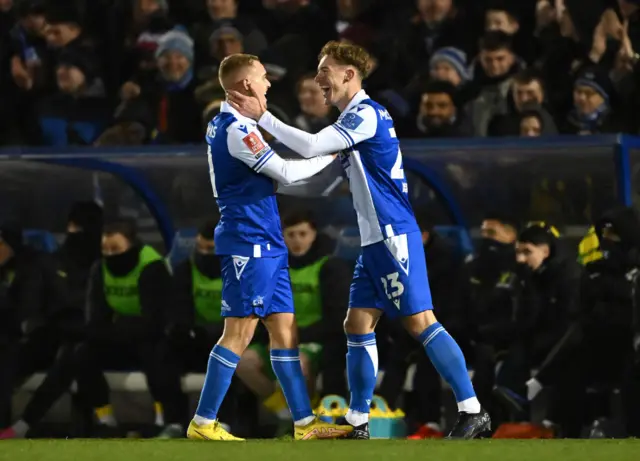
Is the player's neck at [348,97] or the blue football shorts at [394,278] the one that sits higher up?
the player's neck at [348,97]

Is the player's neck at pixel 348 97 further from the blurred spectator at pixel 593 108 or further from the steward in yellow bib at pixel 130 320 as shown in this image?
the blurred spectator at pixel 593 108

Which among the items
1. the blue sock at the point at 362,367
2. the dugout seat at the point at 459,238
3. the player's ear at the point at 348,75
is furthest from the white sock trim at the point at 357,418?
the dugout seat at the point at 459,238

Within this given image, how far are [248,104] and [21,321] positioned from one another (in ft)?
10.1

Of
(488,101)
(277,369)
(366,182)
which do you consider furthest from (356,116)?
(488,101)

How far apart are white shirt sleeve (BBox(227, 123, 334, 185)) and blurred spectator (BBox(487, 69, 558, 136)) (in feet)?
10.5

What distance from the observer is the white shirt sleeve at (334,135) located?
6.24m

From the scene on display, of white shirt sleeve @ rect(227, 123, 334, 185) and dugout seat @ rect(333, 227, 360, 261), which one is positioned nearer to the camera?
white shirt sleeve @ rect(227, 123, 334, 185)

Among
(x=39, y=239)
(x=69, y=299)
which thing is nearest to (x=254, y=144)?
(x=69, y=299)

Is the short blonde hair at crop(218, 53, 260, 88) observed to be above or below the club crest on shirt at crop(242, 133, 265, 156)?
above

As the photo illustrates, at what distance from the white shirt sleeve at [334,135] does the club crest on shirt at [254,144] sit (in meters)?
0.11

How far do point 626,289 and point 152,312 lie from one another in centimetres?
293

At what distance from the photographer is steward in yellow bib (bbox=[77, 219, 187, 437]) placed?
854cm

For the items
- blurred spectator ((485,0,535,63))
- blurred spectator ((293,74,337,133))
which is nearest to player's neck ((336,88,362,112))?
blurred spectator ((293,74,337,133))

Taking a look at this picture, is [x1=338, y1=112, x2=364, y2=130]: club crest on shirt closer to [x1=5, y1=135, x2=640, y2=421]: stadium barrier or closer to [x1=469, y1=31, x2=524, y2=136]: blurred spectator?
[x1=5, y1=135, x2=640, y2=421]: stadium barrier
